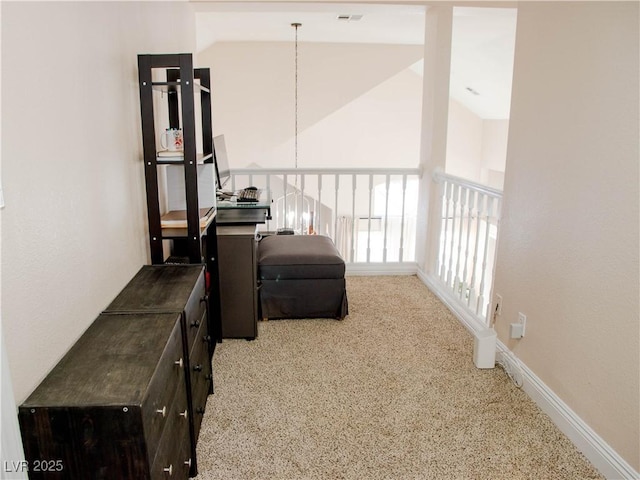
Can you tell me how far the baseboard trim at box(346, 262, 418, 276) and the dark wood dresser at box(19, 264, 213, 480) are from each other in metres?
2.56

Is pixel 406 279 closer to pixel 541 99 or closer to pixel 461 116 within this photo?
pixel 541 99

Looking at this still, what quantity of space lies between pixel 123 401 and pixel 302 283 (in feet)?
6.85

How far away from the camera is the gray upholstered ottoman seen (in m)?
3.17

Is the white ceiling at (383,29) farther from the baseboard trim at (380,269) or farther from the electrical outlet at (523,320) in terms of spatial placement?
the electrical outlet at (523,320)

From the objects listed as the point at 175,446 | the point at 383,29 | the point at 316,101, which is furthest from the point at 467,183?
the point at 316,101

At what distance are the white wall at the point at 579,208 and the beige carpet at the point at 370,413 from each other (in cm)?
25

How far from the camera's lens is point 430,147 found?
391 centimetres

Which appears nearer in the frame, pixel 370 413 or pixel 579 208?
pixel 579 208

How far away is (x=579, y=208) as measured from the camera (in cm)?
197

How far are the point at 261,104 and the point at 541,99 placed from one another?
5.29 meters

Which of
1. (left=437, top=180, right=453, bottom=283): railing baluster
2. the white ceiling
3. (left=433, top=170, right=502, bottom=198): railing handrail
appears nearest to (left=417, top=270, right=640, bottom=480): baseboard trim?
(left=433, top=170, right=502, bottom=198): railing handrail

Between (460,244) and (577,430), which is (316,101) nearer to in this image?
(460,244)

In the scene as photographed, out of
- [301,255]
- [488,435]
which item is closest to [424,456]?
[488,435]

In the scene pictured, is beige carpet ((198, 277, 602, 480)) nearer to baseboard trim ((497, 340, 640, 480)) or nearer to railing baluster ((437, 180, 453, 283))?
baseboard trim ((497, 340, 640, 480))
